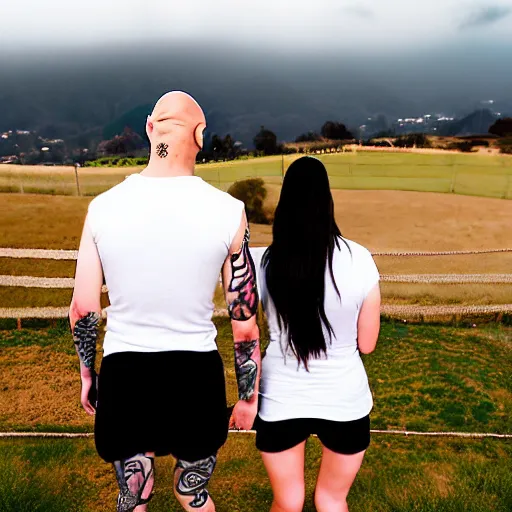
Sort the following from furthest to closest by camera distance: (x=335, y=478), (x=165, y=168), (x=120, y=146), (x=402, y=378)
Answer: (x=120, y=146)
(x=402, y=378)
(x=335, y=478)
(x=165, y=168)

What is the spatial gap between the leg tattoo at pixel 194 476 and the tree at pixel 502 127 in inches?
281

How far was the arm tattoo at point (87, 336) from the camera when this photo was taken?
204cm

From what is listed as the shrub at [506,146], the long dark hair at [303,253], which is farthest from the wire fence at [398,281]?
the long dark hair at [303,253]

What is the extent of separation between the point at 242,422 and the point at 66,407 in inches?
113

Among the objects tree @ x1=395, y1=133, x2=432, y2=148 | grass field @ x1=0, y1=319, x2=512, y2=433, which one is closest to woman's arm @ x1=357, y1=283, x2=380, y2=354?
grass field @ x1=0, y1=319, x2=512, y2=433

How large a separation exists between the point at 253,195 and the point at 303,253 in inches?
204

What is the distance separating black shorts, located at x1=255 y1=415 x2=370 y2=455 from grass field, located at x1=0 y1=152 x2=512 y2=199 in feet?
17.5

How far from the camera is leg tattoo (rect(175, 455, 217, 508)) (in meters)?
2.05

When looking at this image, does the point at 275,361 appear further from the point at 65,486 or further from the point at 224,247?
the point at 65,486

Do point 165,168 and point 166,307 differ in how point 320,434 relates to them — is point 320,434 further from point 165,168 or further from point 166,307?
point 165,168

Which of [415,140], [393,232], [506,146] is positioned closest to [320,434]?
[393,232]

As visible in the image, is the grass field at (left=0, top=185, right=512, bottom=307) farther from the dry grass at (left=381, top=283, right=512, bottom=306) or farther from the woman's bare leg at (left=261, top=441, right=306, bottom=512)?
the woman's bare leg at (left=261, top=441, right=306, bottom=512)

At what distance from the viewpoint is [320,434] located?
83.3 inches

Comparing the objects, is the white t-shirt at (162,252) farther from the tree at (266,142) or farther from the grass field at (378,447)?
the tree at (266,142)
